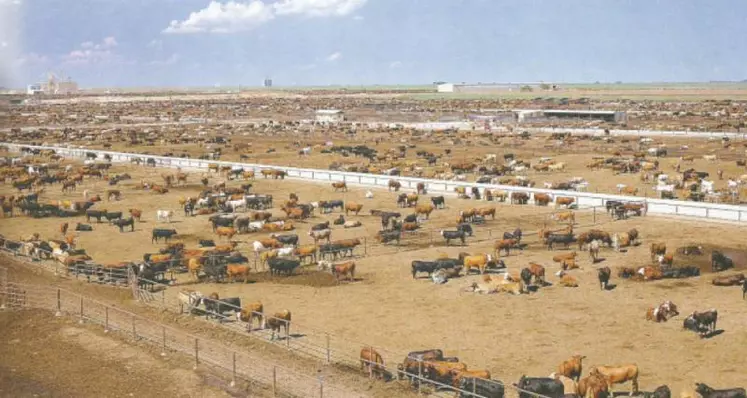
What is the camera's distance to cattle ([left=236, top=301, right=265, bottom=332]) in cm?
2181

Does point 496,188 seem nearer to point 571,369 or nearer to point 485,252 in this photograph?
point 485,252

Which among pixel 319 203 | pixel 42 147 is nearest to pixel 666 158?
pixel 319 203

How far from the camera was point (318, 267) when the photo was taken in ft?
97.9

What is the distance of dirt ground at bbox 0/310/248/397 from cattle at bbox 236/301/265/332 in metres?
3.01

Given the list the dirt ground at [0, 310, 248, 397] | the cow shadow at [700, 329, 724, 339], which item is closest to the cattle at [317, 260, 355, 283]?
the dirt ground at [0, 310, 248, 397]

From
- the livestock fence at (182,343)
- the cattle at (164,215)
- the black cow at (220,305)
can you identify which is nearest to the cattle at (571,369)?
the livestock fence at (182,343)

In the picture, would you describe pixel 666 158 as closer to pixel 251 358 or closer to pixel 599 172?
pixel 599 172

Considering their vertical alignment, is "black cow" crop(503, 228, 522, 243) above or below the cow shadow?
above

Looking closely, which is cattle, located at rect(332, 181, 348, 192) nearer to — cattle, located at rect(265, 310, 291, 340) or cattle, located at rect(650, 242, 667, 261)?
cattle, located at rect(650, 242, 667, 261)

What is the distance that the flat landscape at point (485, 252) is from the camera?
2003 centimetres

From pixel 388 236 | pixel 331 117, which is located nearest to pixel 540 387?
pixel 388 236

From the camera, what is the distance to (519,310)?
23594 mm

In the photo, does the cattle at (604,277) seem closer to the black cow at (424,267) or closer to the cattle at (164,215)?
the black cow at (424,267)

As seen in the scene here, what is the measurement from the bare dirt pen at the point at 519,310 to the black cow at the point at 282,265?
62 cm
